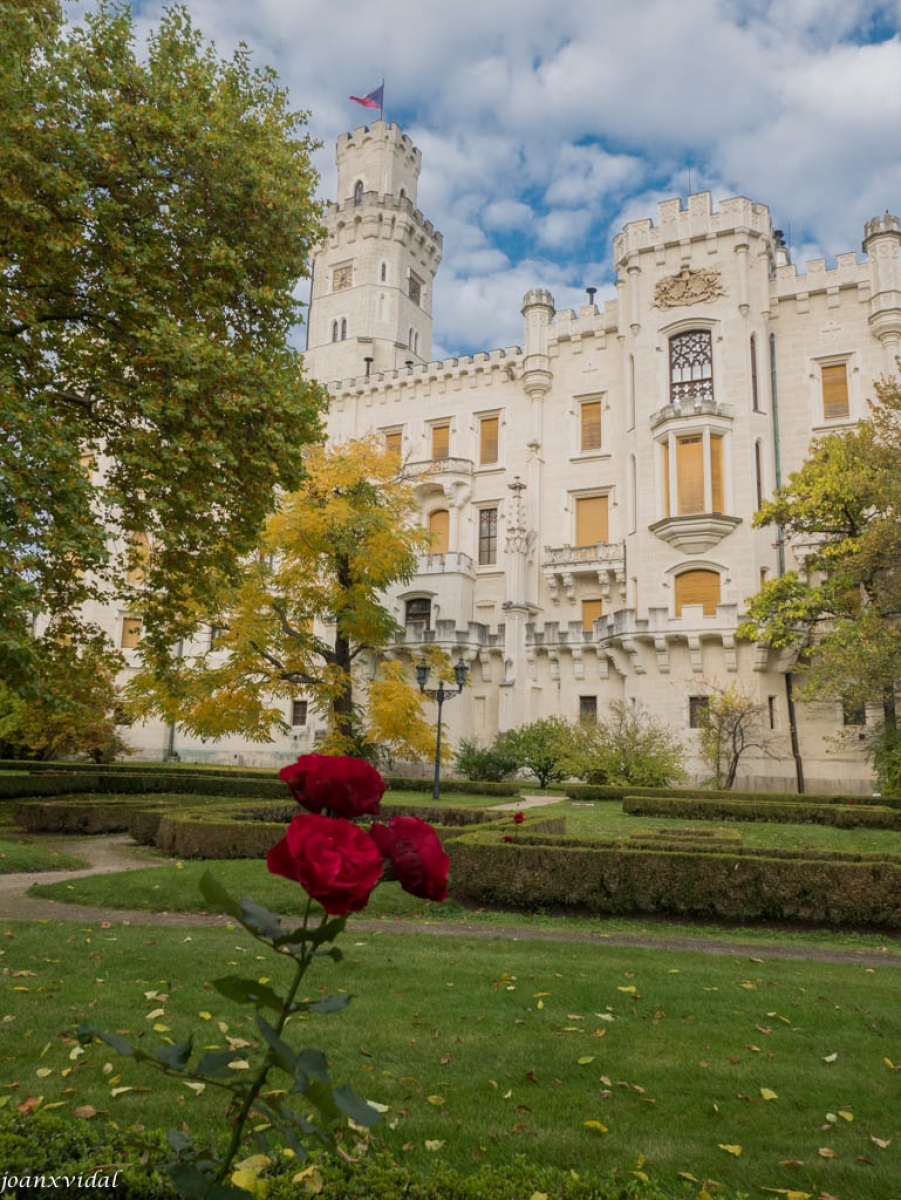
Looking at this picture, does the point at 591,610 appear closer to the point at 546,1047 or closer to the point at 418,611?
the point at 418,611

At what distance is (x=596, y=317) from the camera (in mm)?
36438

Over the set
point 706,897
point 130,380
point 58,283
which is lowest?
point 706,897

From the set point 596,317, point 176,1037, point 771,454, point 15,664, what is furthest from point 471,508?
point 176,1037

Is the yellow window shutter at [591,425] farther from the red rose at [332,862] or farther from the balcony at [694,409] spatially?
the red rose at [332,862]

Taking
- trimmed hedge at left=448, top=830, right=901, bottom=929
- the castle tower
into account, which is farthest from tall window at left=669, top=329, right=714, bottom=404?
trimmed hedge at left=448, top=830, right=901, bottom=929

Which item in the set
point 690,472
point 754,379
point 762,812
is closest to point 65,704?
point 762,812

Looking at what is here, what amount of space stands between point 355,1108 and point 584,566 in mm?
33282

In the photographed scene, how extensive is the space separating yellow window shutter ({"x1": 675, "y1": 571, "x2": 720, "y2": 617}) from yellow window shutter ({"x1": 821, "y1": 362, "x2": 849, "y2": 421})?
849cm

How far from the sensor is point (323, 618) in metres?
27.4

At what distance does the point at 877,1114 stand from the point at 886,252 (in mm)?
34573

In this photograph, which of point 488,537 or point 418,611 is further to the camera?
point 488,537

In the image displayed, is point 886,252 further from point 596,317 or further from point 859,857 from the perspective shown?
point 859,857

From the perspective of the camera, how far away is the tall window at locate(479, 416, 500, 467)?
127 ft

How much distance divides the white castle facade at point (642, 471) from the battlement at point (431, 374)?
0.37 feet
